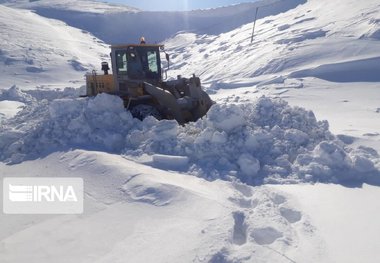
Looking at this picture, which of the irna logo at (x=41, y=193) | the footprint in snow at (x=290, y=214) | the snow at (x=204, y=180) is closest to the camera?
the snow at (x=204, y=180)

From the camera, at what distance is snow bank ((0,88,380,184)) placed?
6242mm

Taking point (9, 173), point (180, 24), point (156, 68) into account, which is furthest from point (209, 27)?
point (9, 173)

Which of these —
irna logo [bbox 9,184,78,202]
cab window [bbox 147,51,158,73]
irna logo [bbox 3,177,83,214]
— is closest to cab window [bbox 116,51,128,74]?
cab window [bbox 147,51,158,73]

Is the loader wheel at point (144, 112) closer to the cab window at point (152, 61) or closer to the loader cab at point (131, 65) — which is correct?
the loader cab at point (131, 65)

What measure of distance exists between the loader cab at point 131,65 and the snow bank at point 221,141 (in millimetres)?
1386

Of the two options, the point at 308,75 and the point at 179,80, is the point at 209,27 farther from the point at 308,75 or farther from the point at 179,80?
the point at 179,80

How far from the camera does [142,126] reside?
25.7 ft

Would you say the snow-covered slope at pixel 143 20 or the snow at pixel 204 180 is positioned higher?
the snow-covered slope at pixel 143 20

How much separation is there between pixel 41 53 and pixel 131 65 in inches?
899

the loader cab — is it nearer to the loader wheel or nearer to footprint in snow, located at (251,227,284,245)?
the loader wheel

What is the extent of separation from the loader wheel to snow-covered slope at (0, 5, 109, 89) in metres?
15.5

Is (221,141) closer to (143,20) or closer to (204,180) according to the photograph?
(204,180)

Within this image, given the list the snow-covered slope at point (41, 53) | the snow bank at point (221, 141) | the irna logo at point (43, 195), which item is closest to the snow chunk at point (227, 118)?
the snow bank at point (221, 141)

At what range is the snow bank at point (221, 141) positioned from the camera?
6242mm
